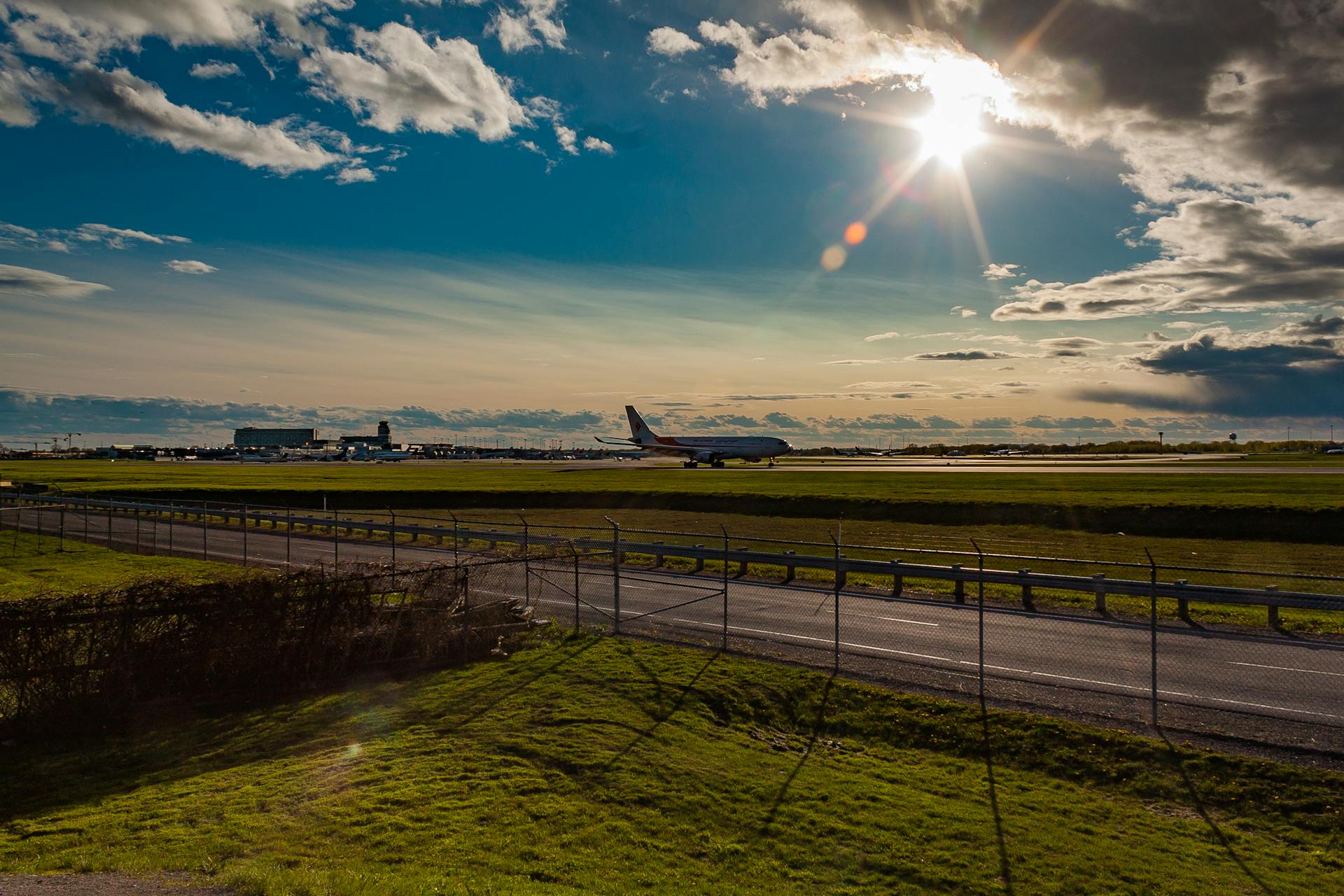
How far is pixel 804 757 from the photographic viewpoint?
1012 cm

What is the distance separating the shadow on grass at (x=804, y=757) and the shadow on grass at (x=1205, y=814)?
4104mm

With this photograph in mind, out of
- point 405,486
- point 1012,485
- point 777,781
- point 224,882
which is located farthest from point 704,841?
point 405,486

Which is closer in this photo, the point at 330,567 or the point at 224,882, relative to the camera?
the point at 224,882

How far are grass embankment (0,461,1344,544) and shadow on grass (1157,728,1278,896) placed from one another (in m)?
29.1

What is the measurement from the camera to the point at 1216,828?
8.37 meters

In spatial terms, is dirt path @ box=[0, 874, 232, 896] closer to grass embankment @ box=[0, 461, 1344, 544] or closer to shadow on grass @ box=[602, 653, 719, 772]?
shadow on grass @ box=[602, 653, 719, 772]

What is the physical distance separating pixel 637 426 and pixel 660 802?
354 feet

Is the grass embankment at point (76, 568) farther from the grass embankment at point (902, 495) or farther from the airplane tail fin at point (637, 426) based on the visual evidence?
the airplane tail fin at point (637, 426)

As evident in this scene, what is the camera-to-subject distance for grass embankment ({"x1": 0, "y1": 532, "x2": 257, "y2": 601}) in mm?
21266

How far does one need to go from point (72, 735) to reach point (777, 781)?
8771mm

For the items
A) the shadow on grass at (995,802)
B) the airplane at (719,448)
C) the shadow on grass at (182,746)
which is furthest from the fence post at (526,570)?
the airplane at (719,448)

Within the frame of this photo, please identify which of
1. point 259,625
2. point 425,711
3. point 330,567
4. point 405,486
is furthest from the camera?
point 405,486

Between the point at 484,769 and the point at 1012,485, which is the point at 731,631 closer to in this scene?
the point at 484,769

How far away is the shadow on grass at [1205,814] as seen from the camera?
23.7 ft
